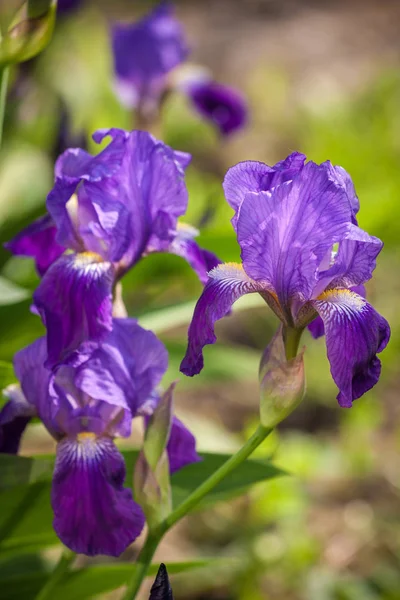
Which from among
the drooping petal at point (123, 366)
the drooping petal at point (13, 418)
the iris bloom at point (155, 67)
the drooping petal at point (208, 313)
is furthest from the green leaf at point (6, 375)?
the iris bloom at point (155, 67)

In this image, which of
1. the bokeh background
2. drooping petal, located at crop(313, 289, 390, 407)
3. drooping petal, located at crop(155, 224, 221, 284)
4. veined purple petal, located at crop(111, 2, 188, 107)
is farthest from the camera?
veined purple petal, located at crop(111, 2, 188, 107)

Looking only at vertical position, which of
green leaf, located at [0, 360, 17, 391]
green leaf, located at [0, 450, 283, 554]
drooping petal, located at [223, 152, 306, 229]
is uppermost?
drooping petal, located at [223, 152, 306, 229]

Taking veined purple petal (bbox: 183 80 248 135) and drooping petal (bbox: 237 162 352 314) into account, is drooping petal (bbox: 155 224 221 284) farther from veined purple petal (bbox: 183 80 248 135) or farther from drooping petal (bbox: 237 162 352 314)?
veined purple petal (bbox: 183 80 248 135)

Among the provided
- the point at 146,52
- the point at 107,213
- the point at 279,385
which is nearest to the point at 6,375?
the point at 107,213

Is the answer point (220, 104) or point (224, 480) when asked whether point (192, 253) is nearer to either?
point (224, 480)

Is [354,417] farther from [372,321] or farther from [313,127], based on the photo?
[313,127]

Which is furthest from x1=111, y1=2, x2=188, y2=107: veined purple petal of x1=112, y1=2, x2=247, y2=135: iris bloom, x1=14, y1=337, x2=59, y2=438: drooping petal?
x1=14, y1=337, x2=59, y2=438: drooping petal

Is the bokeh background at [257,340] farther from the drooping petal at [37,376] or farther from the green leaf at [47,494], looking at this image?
the drooping petal at [37,376]
